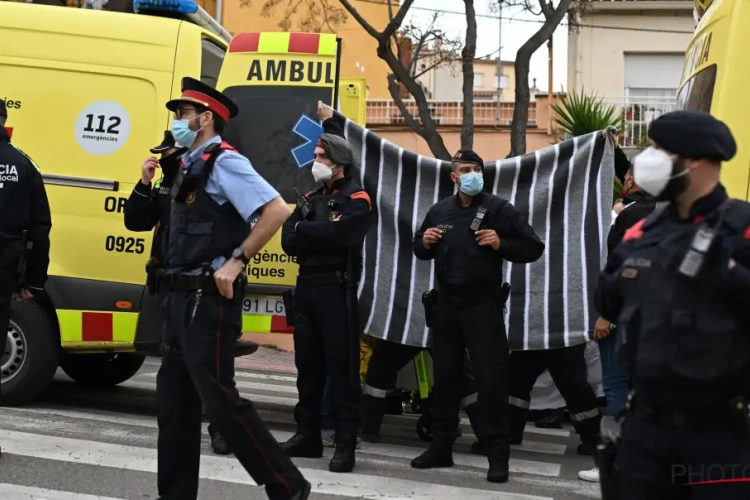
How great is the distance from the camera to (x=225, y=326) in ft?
14.5

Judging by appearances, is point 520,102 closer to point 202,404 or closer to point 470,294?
point 470,294

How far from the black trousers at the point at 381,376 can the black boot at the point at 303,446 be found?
2.20 ft

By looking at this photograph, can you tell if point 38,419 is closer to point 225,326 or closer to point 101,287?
point 101,287

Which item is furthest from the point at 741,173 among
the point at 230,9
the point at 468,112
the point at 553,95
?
the point at 230,9

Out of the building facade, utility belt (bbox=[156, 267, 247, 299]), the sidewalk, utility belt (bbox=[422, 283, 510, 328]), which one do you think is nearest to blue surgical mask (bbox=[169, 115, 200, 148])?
utility belt (bbox=[156, 267, 247, 299])

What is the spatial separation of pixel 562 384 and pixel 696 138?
3.91 metres

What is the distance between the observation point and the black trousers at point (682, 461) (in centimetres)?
291

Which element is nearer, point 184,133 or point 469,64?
point 184,133

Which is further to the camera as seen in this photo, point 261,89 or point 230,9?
point 230,9

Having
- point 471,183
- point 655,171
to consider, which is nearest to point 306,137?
point 471,183

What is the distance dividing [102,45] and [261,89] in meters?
1.15

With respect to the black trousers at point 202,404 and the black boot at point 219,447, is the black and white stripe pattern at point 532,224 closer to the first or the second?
the black boot at point 219,447

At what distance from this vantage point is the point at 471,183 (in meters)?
6.14

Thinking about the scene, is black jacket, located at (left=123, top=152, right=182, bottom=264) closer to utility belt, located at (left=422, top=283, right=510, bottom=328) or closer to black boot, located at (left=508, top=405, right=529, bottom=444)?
utility belt, located at (left=422, top=283, right=510, bottom=328)
